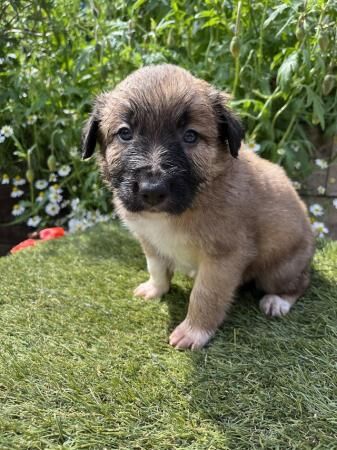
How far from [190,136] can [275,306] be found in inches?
49.7

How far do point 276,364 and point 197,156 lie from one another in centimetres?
118

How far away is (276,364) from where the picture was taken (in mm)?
2404

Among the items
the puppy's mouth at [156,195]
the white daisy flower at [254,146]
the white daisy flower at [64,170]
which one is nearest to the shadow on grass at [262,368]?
the puppy's mouth at [156,195]

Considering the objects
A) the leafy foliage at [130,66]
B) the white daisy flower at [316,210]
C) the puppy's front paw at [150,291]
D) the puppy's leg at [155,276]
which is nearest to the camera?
the puppy's leg at [155,276]

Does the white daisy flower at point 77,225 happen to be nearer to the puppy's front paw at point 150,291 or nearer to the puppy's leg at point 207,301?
the puppy's front paw at point 150,291

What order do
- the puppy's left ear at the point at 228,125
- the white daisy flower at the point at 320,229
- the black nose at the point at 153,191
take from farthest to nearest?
the white daisy flower at the point at 320,229, the puppy's left ear at the point at 228,125, the black nose at the point at 153,191

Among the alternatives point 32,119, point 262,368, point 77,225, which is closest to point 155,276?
point 262,368

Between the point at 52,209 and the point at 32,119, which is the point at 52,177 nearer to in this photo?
the point at 52,209

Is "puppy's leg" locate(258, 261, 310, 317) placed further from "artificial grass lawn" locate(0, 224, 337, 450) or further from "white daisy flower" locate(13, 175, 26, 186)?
"white daisy flower" locate(13, 175, 26, 186)

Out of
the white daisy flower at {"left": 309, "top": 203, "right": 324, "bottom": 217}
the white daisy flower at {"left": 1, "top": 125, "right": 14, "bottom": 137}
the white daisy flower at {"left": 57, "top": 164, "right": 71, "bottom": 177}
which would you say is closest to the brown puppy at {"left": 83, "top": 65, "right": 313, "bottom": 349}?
the white daisy flower at {"left": 309, "top": 203, "right": 324, "bottom": 217}

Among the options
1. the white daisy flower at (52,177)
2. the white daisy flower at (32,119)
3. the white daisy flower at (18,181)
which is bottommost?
the white daisy flower at (18,181)

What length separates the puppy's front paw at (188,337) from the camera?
2586 mm

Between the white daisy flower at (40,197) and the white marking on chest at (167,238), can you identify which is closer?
the white marking on chest at (167,238)

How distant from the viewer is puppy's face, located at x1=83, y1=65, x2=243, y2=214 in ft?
7.39
